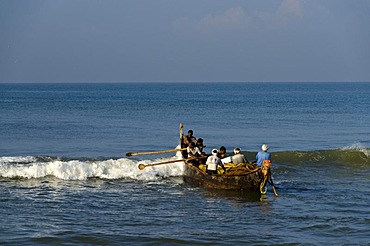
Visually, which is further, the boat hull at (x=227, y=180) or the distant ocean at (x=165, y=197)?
the boat hull at (x=227, y=180)

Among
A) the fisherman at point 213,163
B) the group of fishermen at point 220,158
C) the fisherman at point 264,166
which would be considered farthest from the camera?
the fisherman at point 213,163

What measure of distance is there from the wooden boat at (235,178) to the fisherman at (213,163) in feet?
0.61

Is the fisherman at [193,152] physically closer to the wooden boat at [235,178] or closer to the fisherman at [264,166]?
the wooden boat at [235,178]

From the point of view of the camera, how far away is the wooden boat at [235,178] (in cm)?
1913

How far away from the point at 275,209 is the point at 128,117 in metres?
39.9

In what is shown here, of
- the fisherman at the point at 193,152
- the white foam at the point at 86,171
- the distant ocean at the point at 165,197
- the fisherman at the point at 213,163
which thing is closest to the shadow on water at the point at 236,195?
the distant ocean at the point at 165,197

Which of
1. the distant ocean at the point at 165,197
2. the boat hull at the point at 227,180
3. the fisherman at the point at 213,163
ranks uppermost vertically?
the fisherman at the point at 213,163

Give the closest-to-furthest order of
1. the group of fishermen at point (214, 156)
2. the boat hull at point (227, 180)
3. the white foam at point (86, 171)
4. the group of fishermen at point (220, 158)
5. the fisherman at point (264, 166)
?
the fisherman at point (264, 166)
the group of fishermen at point (220, 158)
the boat hull at point (227, 180)
the group of fishermen at point (214, 156)
the white foam at point (86, 171)

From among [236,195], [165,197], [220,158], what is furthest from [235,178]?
[165,197]

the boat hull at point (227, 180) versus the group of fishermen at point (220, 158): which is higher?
the group of fishermen at point (220, 158)

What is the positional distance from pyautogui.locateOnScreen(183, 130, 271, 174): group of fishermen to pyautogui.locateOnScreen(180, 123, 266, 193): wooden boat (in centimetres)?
25

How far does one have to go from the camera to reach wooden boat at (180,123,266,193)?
62.8ft

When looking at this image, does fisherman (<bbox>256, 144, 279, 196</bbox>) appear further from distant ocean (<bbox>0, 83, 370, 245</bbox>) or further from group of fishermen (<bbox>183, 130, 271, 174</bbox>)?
distant ocean (<bbox>0, 83, 370, 245</bbox>)

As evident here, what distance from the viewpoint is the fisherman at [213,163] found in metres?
20.2
